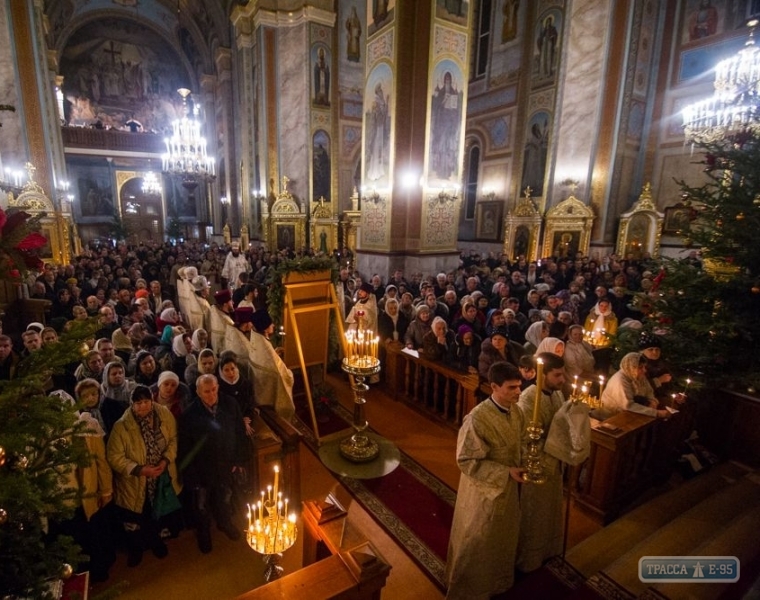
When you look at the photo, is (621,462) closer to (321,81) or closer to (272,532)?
(272,532)

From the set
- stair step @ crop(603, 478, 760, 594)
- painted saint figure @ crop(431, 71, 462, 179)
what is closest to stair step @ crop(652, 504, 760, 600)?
stair step @ crop(603, 478, 760, 594)

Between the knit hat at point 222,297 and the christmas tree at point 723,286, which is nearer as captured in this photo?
the christmas tree at point 723,286

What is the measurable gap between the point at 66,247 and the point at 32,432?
46.7 ft

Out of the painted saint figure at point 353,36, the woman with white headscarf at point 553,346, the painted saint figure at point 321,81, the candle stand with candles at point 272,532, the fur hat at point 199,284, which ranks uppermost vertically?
the painted saint figure at point 353,36

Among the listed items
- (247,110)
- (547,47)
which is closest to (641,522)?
(547,47)

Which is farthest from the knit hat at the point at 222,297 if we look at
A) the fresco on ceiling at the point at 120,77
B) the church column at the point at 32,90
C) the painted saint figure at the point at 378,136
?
the fresco on ceiling at the point at 120,77

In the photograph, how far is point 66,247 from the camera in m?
12.7

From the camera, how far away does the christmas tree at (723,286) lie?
3.85 metres

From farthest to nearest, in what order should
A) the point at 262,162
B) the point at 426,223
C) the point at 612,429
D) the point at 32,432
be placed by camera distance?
the point at 262,162 → the point at 426,223 → the point at 612,429 → the point at 32,432

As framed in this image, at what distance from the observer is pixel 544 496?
9.96 ft

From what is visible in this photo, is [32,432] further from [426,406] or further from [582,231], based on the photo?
[582,231]

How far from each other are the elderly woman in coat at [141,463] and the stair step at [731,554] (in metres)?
3.52

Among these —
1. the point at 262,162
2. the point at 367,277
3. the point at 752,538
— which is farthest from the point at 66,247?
the point at 752,538

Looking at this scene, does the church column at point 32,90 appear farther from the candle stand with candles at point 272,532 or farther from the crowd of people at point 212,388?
the candle stand with candles at point 272,532
